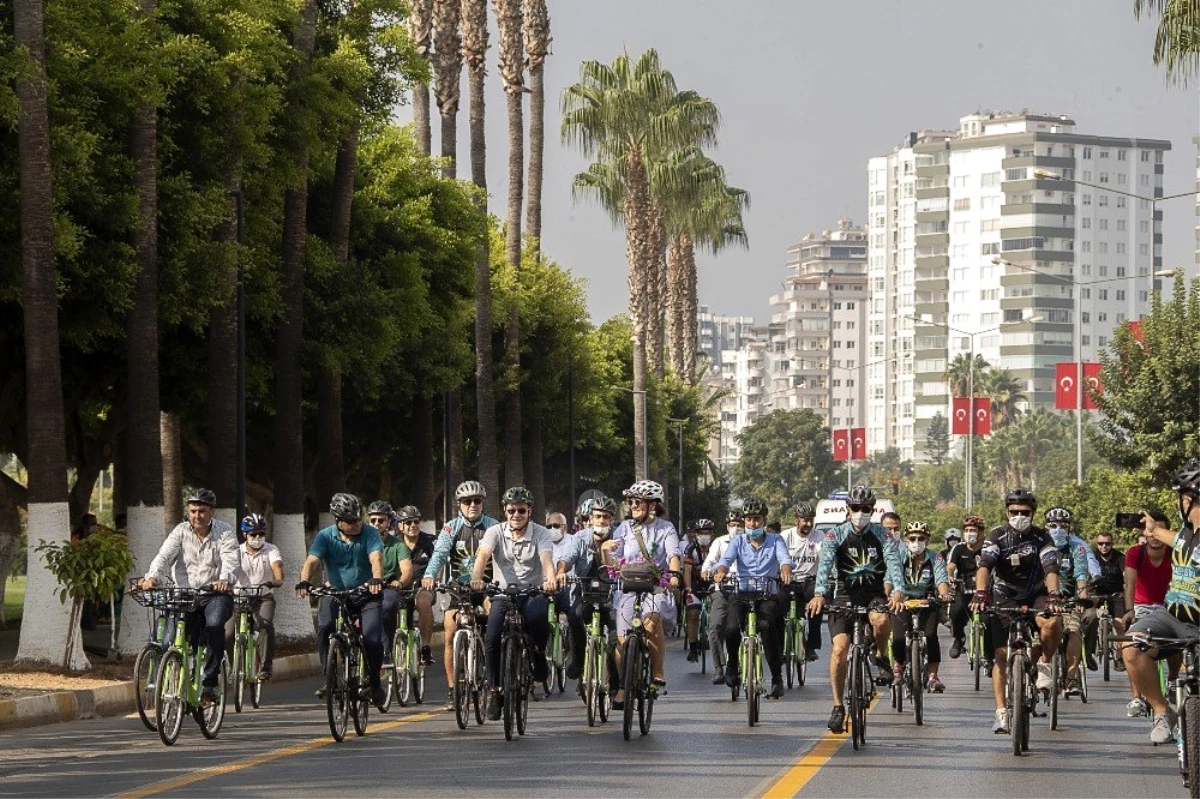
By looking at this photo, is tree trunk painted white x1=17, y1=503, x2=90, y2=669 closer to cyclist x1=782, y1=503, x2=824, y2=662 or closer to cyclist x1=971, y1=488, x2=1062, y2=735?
cyclist x1=782, y1=503, x2=824, y2=662

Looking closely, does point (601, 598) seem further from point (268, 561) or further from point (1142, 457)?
point (1142, 457)

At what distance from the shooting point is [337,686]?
1639 cm

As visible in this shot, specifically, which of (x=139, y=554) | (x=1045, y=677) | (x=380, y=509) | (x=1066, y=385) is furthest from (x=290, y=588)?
(x=1066, y=385)

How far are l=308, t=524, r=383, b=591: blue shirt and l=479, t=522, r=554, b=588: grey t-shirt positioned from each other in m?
0.90

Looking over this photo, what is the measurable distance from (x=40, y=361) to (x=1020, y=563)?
11.5 m

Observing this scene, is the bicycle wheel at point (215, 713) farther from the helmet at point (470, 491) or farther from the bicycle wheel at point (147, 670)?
the helmet at point (470, 491)

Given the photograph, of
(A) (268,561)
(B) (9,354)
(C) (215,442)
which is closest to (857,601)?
(A) (268,561)

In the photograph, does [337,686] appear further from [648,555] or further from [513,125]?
[513,125]

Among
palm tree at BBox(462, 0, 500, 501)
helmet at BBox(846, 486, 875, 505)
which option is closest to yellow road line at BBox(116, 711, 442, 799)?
helmet at BBox(846, 486, 875, 505)

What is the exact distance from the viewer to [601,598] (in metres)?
17.7

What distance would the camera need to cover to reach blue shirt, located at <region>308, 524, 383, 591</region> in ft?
56.1

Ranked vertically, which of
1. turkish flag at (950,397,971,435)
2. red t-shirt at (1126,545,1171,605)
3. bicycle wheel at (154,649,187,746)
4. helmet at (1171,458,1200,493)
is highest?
turkish flag at (950,397,971,435)

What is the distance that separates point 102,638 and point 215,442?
15.5 ft

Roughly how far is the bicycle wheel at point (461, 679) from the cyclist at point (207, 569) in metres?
1.77
